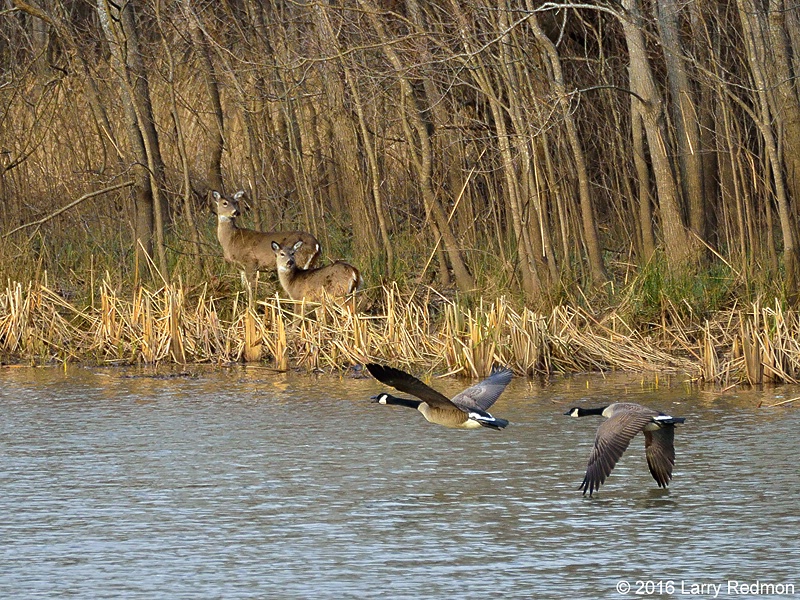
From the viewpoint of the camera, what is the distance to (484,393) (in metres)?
9.34

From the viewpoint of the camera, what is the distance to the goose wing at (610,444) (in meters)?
7.50

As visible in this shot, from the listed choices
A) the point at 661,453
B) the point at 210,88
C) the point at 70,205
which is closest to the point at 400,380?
the point at 661,453

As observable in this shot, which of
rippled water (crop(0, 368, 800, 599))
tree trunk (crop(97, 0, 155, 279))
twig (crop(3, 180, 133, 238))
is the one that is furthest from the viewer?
tree trunk (crop(97, 0, 155, 279))

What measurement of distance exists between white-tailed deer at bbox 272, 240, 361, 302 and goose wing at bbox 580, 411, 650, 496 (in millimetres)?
6478

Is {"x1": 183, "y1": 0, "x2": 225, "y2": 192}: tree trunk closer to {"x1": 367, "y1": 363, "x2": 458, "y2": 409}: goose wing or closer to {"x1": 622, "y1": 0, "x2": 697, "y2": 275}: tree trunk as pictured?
{"x1": 622, "y1": 0, "x2": 697, "y2": 275}: tree trunk

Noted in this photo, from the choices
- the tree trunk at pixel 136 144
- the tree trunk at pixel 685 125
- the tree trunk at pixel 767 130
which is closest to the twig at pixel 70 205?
the tree trunk at pixel 136 144

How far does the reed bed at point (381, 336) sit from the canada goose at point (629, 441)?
3.46m

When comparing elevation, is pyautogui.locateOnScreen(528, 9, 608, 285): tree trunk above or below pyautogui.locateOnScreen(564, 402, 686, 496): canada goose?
above

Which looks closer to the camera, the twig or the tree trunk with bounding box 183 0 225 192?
the twig

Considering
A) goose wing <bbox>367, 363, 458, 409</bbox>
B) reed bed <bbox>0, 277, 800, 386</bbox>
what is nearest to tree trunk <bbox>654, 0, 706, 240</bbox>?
reed bed <bbox>0, 277, 800, 386</bbox>

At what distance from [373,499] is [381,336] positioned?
17.2ft

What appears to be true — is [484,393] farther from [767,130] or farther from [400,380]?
[767,130]

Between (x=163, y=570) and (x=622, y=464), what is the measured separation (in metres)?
3.46

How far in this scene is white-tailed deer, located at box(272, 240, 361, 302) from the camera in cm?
1434
